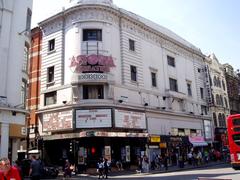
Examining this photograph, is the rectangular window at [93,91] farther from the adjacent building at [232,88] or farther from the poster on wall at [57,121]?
the adjacent building at [232,88]

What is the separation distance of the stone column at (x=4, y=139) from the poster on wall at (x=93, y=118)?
8740 mm

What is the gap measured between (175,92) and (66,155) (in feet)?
55.3

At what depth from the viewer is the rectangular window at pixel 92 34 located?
31562mm

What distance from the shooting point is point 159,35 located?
39.8 metres

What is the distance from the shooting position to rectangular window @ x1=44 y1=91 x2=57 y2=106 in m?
32.5

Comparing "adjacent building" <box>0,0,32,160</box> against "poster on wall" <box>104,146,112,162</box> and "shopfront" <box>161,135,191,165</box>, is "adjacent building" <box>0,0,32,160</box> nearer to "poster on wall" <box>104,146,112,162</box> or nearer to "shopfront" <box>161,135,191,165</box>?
"poster on wall" <box>104,146,112,162</box>

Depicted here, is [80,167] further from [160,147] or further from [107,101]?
[160,147]

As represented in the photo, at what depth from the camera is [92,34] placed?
31766 millimetres

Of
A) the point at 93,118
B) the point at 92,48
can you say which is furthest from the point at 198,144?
the point at 92,48

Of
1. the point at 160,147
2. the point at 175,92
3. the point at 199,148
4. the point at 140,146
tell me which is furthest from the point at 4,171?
the point at 199,148

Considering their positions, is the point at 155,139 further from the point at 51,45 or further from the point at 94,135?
the point at 51,45

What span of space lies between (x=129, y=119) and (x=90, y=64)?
23.4 ft

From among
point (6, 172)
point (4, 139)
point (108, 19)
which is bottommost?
point (6, 172)

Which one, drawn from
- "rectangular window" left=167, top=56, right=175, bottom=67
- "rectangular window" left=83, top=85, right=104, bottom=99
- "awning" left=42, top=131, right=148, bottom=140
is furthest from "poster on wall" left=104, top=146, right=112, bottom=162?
"rectangular window" left=167, top=56, right=175, bottom=67
